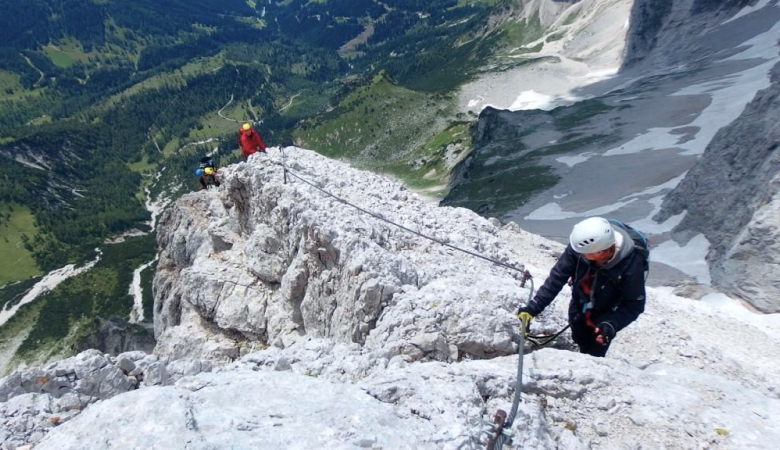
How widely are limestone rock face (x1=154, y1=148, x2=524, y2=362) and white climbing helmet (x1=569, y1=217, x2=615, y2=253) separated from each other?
3312 mm

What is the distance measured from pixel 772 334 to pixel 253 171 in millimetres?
21002

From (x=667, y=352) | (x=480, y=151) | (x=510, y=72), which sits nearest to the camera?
(x=667, y=352)

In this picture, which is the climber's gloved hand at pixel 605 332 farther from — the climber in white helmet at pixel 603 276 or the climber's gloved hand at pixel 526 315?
the climber's gloved hand at pixel 526 315

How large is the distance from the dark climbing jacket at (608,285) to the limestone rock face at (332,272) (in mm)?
1982

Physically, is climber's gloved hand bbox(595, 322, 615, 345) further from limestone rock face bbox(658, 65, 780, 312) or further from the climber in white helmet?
limestone rock face bbox(658, 65, 780, 312)

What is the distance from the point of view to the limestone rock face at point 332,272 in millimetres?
11133

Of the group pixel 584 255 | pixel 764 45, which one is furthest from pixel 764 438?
pixel 764 45

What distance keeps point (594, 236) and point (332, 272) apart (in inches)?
342

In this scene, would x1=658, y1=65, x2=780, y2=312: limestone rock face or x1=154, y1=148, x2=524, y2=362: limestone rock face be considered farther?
x1=658, y1=65, x2=780, y2=312: limestone rock face

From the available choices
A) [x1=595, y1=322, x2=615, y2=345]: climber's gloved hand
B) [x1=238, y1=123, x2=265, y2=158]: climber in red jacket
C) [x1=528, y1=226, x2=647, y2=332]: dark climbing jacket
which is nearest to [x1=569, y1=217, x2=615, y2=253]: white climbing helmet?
[x1=528, y1=226, x2=647, y2=332]: dark climbing jacket

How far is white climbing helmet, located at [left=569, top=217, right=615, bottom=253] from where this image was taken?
7.72 meters

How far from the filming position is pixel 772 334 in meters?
18.2

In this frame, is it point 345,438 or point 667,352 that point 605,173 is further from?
point 345,438

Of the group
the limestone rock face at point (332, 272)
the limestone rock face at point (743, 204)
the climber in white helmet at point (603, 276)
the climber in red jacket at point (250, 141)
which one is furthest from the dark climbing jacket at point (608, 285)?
the limestone rock face at point (743, 204)
